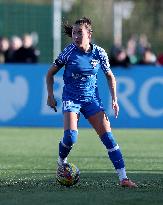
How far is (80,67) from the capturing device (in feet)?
35.0

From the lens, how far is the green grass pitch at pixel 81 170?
30.8ft

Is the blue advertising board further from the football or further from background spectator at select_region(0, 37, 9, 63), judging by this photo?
the football

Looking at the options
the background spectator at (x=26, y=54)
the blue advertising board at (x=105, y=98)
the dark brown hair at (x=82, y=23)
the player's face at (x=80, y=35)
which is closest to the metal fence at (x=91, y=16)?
the background spectator at (x=26, y=54)

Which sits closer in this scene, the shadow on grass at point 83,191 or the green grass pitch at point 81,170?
the shadow on grass at point 83,191

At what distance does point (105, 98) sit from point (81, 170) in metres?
10.1

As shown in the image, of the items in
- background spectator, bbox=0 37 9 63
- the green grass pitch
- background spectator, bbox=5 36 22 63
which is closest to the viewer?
the green grass pitch

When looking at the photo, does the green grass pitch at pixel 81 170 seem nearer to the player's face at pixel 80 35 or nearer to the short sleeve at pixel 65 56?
the short sleeve at pixel 65 56

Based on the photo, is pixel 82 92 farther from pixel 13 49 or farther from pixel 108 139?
pixel 13 49

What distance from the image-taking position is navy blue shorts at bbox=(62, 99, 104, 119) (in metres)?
10.7

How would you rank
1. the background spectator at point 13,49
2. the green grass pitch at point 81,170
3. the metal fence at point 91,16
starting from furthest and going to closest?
the metal fence at point 91,16 < the background spectator at point 13,49 < the green grass pitch at point 81,170

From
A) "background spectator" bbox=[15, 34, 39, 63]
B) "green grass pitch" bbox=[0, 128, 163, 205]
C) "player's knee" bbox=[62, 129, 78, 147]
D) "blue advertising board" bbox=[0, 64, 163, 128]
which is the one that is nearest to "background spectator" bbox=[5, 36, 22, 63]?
"background spectator" bbox=[15, 34, 39, 63]

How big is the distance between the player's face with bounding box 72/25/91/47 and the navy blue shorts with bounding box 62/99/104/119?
2.31 feet

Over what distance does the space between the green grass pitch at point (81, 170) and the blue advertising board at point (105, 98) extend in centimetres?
133

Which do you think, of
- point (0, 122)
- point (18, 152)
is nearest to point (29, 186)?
point (18, 152)
